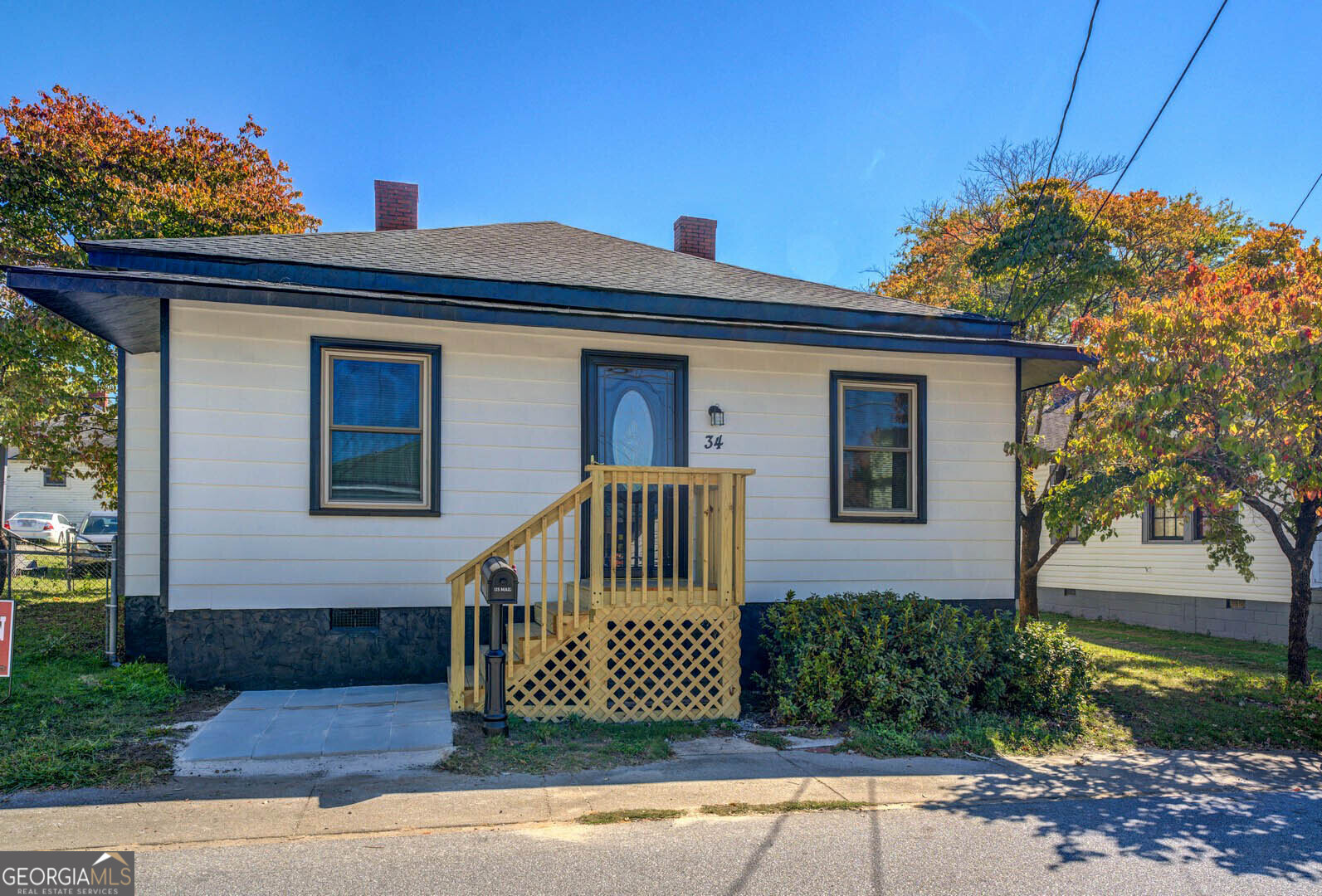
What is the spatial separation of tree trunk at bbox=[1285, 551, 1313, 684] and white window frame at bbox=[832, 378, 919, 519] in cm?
367

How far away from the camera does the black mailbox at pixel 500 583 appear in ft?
19.2

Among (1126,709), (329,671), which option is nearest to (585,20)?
(329,671)

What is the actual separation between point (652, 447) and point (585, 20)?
725cm

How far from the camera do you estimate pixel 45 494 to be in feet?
100

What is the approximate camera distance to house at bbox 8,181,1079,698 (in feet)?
23.0

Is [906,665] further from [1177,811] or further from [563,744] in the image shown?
[563,744]

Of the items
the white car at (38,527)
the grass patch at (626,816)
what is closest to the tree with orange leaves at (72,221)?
the grass patch at (626,816)

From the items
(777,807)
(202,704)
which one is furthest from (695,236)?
(777,807)

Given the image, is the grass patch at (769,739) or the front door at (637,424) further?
the front door at (637,424)

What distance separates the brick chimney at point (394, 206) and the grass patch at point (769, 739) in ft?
27.4

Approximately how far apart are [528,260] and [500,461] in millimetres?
2360

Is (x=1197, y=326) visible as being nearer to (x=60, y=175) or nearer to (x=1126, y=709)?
(x=1126, y=709)

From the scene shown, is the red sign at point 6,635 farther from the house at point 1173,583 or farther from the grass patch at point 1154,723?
the house at point 1173,583

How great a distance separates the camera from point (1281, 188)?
36.9ft
